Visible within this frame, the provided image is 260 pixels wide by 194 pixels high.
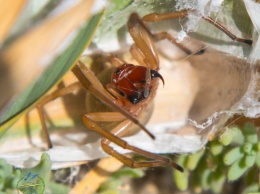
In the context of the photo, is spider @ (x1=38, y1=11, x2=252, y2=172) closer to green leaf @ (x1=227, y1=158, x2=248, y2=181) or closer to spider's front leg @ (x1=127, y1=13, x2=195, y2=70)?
spider's front leg @ (x1=127, y1=13, x2=195, y2=70)

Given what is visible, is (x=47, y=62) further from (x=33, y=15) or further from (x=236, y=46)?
(x=236, y=46)

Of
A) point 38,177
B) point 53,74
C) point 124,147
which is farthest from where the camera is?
point 124,147

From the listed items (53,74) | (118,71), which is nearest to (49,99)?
(118,71)

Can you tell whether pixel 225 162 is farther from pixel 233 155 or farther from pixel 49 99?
pixel 49 99

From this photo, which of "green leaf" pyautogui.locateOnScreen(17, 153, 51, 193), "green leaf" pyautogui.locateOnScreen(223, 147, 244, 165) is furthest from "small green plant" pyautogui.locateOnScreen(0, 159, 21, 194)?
"green leaf" pyautogui.locateOnScreen(223, 147, 244, 165)

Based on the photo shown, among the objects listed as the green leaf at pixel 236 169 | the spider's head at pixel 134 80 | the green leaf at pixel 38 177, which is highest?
the green leaf at pixel 38 177

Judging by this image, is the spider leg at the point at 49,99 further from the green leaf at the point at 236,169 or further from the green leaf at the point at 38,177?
the green leaf at the point at 236,169

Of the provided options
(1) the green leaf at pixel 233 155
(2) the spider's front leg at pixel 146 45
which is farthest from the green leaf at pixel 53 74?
(1) the green leaf at pixel 233 155
